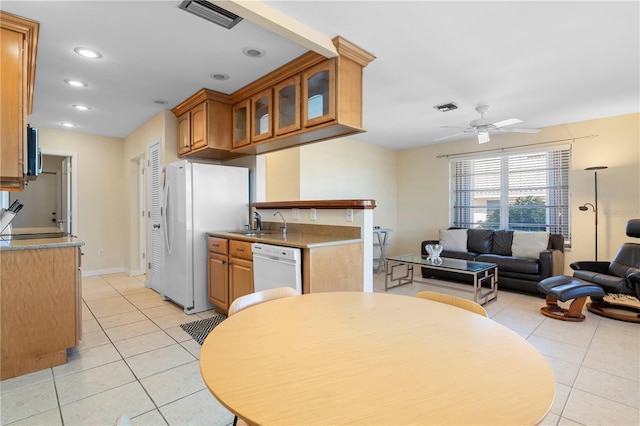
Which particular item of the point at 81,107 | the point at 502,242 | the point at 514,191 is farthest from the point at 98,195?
the point at 514,191

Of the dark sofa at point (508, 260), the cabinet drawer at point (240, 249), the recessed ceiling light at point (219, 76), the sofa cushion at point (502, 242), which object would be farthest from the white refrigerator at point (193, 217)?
the sofa cushion at point (502, 242)

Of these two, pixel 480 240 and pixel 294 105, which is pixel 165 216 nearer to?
pixel 294 105

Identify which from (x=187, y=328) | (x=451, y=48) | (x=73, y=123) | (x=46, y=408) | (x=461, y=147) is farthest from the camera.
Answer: (x=461, y=147)

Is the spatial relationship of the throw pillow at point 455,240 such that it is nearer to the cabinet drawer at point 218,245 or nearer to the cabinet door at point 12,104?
the cabinet drawer at point 218,245

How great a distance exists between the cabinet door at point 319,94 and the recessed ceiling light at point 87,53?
68.0 inches

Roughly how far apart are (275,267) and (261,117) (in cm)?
167

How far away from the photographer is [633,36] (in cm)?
235

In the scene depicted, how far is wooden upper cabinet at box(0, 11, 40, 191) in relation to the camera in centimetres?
205

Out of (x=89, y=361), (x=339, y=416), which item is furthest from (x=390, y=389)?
(x=89, y=361)

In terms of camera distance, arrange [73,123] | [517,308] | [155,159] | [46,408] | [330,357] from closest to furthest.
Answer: [330,357]
[46,408]
[517,308]
[155,159]
[73,123]

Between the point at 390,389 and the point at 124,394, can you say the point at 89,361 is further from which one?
the point at 390,389

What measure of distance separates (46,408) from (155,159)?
3156 millimetres

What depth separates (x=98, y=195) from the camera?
5391 mm

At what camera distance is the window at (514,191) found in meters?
4.88
